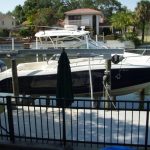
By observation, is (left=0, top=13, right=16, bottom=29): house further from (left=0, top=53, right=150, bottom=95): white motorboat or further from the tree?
(left=0, top=53, right=150, bottom=95): white motorboat

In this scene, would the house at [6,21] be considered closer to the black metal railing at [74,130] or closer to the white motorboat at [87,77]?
the white motorboat at [87,77]

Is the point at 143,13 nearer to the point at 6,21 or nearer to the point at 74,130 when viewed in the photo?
the point at 6,21

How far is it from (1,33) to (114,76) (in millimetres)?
46077

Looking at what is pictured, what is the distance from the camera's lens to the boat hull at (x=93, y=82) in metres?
13.9

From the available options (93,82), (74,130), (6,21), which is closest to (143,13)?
(6,21)

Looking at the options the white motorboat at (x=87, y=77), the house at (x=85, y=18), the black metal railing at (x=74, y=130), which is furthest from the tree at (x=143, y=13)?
the black metal railing at (x=74, y=130)

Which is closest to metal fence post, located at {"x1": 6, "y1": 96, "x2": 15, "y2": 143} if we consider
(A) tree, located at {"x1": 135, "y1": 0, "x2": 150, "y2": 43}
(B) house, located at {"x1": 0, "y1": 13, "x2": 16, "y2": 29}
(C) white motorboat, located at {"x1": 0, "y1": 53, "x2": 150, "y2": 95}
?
(C) white motorboat, located at {"x1": 0, "y1": 53, "x2": 150, "y2": 95}

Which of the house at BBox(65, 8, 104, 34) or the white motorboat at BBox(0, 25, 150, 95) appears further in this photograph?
the house at BBox(65, 8, 104, 34)

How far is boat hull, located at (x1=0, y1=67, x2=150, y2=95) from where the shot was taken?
45.5 feet

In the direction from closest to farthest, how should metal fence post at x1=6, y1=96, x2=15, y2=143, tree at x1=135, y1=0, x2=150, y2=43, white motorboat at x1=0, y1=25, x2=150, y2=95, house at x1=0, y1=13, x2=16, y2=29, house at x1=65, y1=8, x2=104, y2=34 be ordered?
1. metal fence post at x1=6, y1=96, x2=15, y2=143
2. white motorboat at x1=0, y1=25, x2=150, y2=95
3. tree at x1=135, y1=0, x2=150, y2=43
4. house at x1=65, y1=8, x2=104, y2=34
5. house at x1=0, y1=13, x2=16, y2=29

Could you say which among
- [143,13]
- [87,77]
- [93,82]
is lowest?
[93,82]

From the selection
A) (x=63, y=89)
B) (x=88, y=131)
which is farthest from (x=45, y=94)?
(x=88, y=131)

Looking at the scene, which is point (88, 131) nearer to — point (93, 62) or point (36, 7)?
point (93, 62)

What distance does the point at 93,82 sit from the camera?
46.4ft
